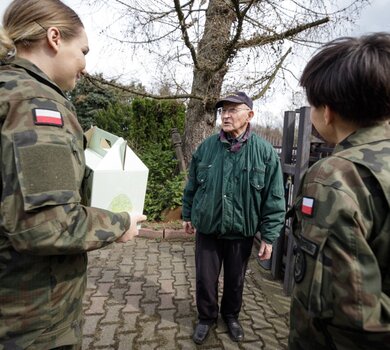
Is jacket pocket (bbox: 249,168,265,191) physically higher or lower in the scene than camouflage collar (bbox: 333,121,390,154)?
lower

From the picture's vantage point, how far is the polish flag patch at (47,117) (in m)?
1.01

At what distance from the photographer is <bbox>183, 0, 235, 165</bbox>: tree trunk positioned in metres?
5.48

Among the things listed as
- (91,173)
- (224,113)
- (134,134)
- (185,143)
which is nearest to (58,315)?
(91,173)

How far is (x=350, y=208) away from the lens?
95 cm

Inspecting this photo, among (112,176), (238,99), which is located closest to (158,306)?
(238,99)

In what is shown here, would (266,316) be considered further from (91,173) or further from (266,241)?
(91,173)

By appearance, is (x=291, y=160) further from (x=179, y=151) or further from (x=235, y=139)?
(x=179, y=151)

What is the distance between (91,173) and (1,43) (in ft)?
1.76

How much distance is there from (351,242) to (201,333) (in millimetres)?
2028

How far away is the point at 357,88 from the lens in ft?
3.33

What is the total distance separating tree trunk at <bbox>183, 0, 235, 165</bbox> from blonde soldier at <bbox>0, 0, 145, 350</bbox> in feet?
13.3

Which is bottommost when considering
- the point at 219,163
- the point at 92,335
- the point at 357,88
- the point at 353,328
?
the point at 92,335

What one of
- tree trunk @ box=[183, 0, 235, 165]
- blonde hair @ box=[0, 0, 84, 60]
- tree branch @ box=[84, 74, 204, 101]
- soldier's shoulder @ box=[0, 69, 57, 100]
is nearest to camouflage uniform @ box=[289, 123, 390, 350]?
soldier's shoulder @ box=[0, 69, 57, 100]

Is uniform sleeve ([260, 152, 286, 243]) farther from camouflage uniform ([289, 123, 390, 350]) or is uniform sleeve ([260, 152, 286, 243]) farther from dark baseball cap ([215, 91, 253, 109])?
camouflage uniform ([289, 123, 390, 350])
